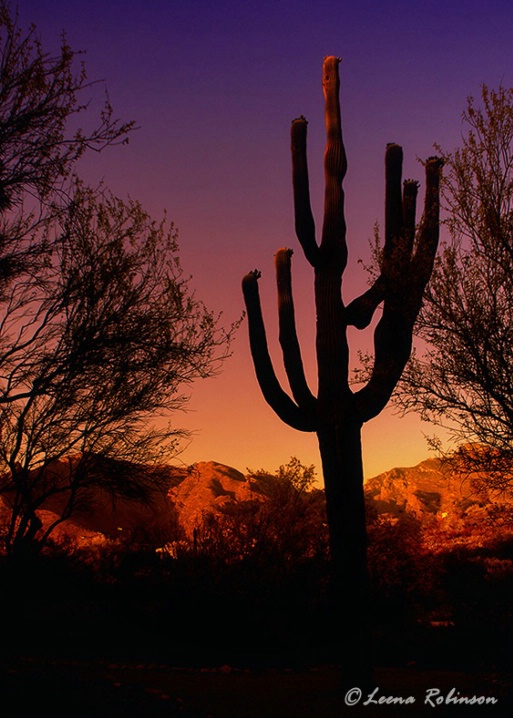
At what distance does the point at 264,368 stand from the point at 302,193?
2.96 m

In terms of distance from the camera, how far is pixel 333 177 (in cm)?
1112

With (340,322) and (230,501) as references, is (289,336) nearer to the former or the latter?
(340,322)

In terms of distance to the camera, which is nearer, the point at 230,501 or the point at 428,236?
the point at 428,236

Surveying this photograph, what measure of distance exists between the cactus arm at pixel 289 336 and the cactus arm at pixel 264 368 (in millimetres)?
205

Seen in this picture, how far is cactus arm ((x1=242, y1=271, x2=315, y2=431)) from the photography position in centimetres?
1095

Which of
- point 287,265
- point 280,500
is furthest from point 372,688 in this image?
point 280,500

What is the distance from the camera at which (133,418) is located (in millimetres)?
16141

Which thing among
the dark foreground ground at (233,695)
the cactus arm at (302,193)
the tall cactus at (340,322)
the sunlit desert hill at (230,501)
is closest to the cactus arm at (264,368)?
the tall cactus at (340,322)

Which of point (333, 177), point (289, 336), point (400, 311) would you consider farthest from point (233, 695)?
point (333, 177)

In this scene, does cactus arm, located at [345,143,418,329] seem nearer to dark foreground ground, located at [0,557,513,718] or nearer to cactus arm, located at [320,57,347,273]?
cactus arm, located at [320,57,347,273]

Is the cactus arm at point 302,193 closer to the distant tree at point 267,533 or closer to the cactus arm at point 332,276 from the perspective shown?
Answer: the cactus arm at point 332,276

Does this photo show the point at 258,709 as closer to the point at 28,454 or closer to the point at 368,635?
the point at 368,635

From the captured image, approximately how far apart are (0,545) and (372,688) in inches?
508

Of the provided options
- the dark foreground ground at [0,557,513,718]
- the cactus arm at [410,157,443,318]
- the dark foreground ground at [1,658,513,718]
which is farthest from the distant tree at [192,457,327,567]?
the cactus arm at [410,157,443,318]
